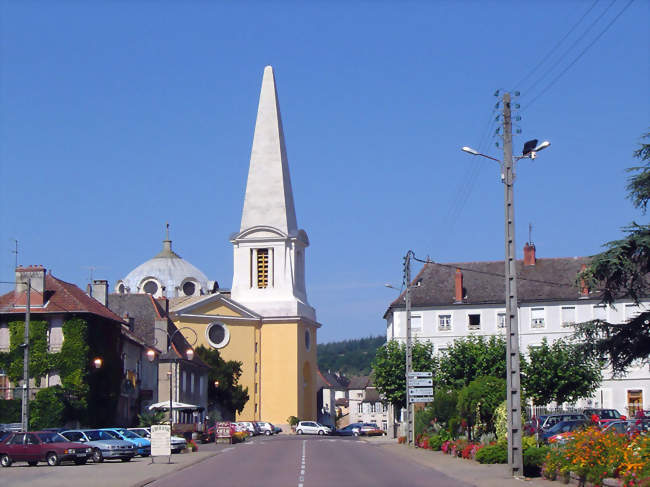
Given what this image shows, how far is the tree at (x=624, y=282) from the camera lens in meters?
28.0

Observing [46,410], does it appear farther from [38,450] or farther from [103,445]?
[38,450]

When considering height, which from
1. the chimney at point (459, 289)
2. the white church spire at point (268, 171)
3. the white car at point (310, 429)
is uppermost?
the white church spire at point (268, 171)

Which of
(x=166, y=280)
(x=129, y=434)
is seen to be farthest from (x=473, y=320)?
(x=166, y=280)

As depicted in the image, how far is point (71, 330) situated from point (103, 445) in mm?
15168

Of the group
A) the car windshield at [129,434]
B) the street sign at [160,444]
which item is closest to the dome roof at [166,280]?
the car windshield at [129,434]

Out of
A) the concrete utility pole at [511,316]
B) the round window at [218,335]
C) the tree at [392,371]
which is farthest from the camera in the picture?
the round window at [218,335]

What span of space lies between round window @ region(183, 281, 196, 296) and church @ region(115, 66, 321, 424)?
1412 cm

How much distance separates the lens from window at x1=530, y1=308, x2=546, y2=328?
71812mm

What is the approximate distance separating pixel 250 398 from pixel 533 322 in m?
31.9

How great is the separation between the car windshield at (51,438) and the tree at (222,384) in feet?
163

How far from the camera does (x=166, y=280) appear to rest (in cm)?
11412

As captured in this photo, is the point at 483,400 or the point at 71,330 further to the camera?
the point at 71,330

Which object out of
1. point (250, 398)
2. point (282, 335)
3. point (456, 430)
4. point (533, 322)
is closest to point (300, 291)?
point (282, 335)

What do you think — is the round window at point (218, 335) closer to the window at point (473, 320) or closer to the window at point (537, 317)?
the window at point (473, 320)
